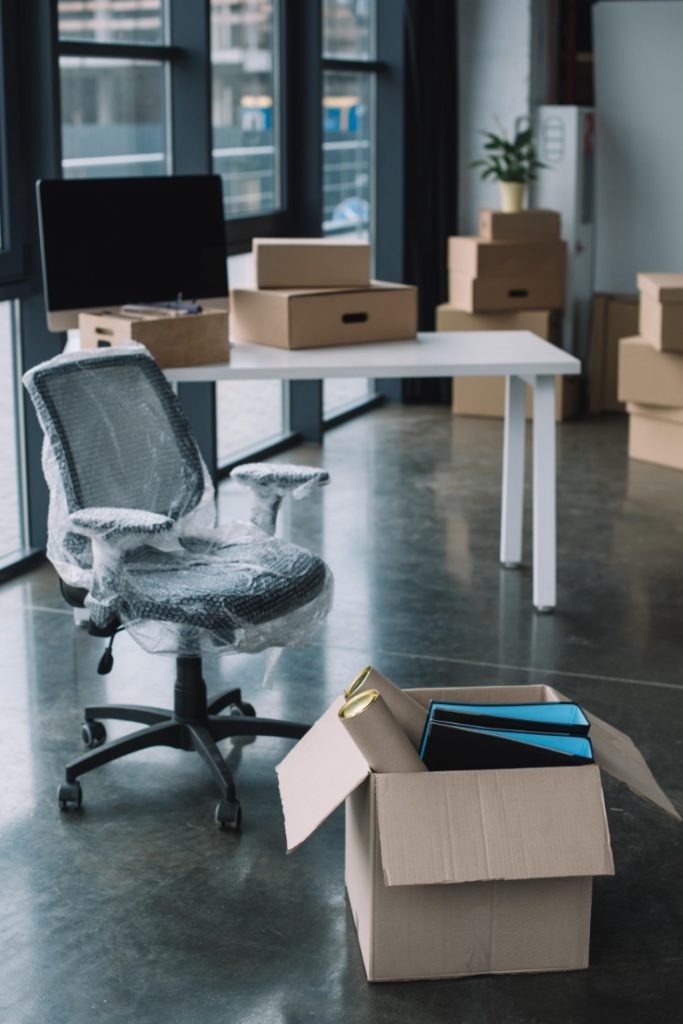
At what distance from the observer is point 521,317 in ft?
22.3

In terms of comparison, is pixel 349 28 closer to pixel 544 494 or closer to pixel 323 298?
pixel 323 298

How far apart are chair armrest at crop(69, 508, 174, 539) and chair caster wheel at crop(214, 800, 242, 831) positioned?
570 mm

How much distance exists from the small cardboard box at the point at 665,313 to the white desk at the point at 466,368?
140 cm

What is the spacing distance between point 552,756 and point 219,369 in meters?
1.81

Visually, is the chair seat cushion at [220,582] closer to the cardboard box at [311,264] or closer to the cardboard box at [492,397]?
the cardboard box at [311,264]

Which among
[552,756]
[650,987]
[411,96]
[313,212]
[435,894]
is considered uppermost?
[411,96]

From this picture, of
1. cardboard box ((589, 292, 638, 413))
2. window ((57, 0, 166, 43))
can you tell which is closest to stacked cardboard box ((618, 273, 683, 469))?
cardboard box ((589, 292, 638, 413))

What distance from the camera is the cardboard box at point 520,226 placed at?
21.7 feet

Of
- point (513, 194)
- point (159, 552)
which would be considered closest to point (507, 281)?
point (513, 194)

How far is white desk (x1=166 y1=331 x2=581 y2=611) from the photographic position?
3.81m

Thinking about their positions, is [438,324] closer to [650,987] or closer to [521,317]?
[521,317]

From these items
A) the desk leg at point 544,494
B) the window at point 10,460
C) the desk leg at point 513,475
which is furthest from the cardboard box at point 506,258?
the window at point 10,460

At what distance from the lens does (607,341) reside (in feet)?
23.1

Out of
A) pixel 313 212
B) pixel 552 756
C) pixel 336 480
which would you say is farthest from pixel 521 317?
pixel 552 756
